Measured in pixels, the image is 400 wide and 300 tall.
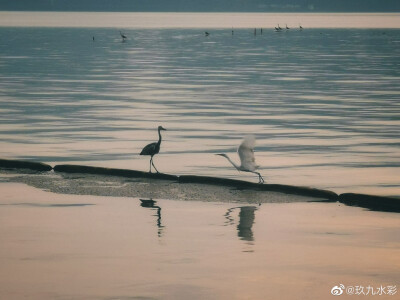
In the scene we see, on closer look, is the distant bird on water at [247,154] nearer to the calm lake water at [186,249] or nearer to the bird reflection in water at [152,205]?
the calm lake water at [186,249]

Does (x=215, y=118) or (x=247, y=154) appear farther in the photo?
(x=215, y=118)

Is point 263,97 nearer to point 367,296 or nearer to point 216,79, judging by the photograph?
point 216,79

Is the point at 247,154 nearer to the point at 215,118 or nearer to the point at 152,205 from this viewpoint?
the point at 152,205

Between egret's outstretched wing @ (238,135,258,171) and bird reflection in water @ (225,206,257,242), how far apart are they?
146 cm

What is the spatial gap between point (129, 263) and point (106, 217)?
2.85 metres

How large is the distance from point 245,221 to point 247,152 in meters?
2.67

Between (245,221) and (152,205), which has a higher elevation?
(152,205)

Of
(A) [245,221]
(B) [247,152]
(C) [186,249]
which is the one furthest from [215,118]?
(C) [186,249]

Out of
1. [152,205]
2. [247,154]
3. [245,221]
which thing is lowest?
[245,221]

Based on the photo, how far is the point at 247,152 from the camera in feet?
56.9

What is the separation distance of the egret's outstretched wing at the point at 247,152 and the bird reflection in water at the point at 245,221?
4.78 ft

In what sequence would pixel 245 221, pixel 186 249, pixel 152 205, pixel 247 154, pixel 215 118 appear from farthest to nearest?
pixel 215 118, pixel 247 154, pixel 152 205, pixel 245 221, pixel 186 249

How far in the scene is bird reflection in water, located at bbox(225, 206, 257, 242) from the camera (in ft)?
45.8

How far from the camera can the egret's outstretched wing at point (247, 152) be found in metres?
17.2
